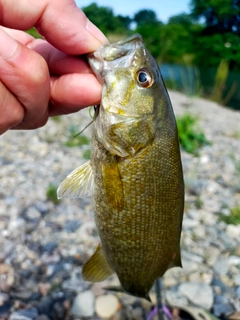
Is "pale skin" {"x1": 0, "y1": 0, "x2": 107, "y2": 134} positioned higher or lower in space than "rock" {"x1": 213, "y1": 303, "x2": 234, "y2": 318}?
higher

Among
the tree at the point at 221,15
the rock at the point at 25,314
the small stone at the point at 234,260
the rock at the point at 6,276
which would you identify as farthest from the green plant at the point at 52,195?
the tree at the point at 221,15

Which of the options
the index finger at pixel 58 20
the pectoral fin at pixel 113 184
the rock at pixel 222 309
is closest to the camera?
the index finger at pixel 58 20

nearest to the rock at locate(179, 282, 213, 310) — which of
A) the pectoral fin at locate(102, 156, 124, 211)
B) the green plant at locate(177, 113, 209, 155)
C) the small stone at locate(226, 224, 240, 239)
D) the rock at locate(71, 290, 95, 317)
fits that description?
the rock at locate(71, 290, 95, 317)

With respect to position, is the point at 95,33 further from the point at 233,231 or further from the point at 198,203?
the point at 198,203


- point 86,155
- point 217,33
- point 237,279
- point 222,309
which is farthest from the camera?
point 217,33

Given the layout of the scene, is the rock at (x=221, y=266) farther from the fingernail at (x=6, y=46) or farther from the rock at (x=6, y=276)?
the fingernail at (x=6, y=46)

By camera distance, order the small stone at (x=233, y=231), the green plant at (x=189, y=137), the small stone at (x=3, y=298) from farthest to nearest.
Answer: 1. the green plant at (x=189, y=137)
2. the small stone at (x=233, y=231)
3. the small stone at (x=3, y=298)

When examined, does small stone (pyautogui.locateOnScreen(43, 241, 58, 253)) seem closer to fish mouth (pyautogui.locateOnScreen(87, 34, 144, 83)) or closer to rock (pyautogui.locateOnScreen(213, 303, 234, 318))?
rock (pyautogui.locateOnScreen(213, 303, 234, 318))

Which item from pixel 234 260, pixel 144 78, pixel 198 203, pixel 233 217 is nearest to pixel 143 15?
pixel 198 203
